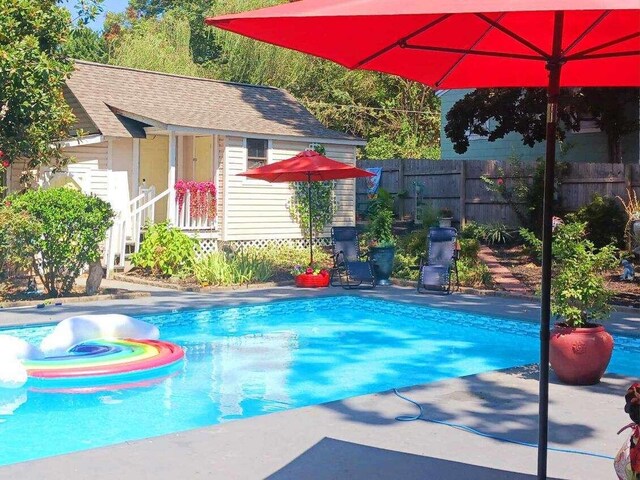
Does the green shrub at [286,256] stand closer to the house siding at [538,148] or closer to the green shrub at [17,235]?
the green shrub at [17,235]

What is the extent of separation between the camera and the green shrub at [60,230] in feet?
41.8

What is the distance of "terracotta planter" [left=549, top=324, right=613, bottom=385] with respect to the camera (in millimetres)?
7035

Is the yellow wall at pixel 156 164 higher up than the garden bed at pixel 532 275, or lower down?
higher up

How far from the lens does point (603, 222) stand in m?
16.1

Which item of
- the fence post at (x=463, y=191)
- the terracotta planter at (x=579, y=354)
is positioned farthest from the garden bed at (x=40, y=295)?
the fence post at (x=463, y=191)

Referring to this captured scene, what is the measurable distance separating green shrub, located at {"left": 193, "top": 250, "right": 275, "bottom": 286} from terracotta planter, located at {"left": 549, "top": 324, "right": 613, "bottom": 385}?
9.00 meters

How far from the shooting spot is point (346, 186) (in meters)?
20.8

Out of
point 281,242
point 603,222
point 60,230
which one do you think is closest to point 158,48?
point 281,242

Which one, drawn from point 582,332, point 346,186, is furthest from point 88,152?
point 582,332

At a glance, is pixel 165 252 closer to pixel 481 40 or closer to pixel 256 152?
pixel 256 152

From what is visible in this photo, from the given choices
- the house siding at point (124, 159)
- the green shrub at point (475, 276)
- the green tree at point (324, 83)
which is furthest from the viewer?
the green tree at point (324, 83)

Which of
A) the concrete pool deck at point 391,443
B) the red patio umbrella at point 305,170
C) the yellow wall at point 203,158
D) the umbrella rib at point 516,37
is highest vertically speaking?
the yellow wall at point 203,158

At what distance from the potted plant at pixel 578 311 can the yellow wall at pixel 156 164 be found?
537 inches

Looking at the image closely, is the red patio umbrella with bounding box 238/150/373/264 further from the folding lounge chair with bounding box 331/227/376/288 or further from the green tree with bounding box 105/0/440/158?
the green tree with bounding box 105/0/440/158
